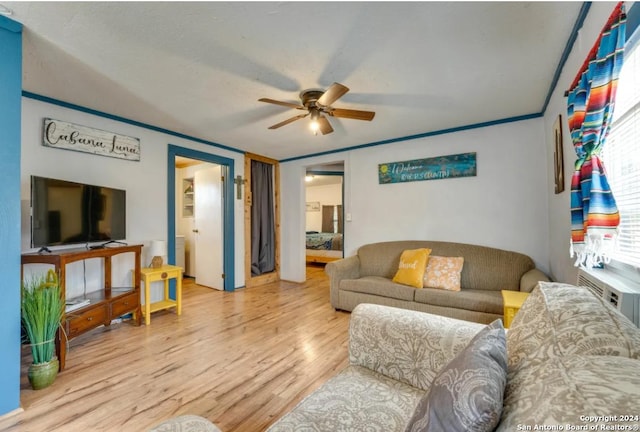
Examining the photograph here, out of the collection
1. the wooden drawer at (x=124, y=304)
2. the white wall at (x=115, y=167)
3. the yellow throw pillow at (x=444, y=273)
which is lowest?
the wooden drawer at (x=124, y=304)

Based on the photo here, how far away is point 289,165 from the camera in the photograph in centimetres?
512

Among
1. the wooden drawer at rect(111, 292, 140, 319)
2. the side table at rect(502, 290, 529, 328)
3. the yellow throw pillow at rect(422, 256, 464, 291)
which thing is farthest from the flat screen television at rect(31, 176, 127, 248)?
the side table at rect(502, 290, 529, 328)

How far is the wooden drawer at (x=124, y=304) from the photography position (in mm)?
2625

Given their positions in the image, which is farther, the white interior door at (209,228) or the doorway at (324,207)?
the doorway at (324,207)

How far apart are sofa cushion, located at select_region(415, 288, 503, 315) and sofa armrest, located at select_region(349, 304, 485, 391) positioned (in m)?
1.59

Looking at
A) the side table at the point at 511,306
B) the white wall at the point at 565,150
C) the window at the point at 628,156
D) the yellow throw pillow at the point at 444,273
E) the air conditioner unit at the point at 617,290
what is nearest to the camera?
the air conditioner unit at the point at 617,290

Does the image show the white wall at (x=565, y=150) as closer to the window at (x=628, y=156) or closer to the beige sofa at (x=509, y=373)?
the window at (x=628, y=156)

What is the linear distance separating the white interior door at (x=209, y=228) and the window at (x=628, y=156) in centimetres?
433

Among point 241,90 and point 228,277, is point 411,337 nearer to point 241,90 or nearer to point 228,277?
point 241,90

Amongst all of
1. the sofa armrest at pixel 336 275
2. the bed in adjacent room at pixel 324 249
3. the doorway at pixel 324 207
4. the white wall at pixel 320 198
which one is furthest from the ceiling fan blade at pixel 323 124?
the white wall at pixel 320 198

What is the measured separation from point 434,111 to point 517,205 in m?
1.48

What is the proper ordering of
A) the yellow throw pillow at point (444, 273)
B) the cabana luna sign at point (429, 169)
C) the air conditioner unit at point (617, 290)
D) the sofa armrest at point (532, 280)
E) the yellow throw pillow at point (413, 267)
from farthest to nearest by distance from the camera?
the cabana luna sign at point (429, 169) → the yellow throw pillow at point (413, 267) → the yellow throw pillow at point (444, 273) → the sofa armrest at point (532, 280) → the air conditioner unit at point (617, 290)

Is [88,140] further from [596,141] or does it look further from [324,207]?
[324,207]

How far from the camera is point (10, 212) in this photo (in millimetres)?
1576
